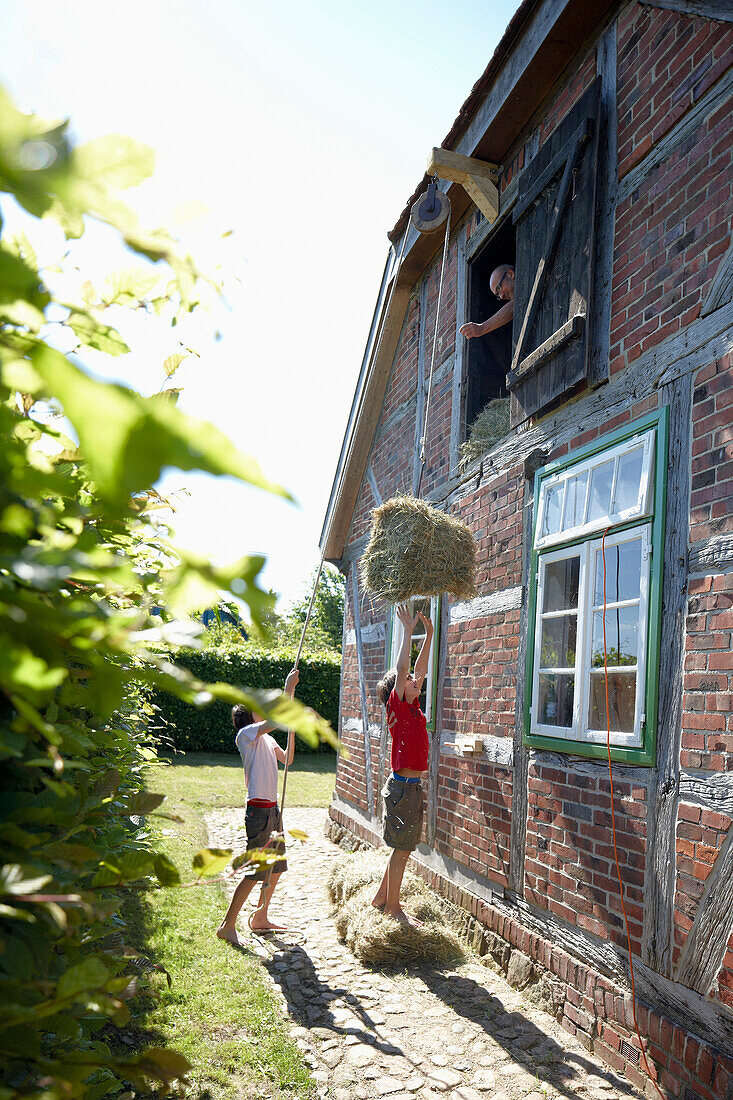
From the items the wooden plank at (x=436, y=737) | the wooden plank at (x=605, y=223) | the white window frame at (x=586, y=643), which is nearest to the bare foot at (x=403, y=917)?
the wooden plank at (x=436, y=737)

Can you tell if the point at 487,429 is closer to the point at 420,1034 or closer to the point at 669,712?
the point at 669,712

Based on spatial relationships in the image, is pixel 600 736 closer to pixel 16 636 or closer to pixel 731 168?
pixel 731 168

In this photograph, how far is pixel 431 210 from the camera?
6.59 meters

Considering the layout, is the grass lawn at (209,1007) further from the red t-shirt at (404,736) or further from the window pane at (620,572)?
the window pane at (620,572)

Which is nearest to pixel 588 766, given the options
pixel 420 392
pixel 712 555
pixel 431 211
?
pixel 712 555

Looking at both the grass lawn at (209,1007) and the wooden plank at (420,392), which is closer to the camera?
the grass lawn at (209,1007)

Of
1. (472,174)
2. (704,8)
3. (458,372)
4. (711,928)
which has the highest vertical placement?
(472,174)

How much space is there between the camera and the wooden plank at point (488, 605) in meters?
4.99

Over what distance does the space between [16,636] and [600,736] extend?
3.57 meters

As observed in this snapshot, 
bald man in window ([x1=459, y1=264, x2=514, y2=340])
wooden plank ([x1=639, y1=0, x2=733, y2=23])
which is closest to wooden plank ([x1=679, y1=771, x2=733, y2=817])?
wooden plank ([x1=639, y1=0, x2=733, y2=23])

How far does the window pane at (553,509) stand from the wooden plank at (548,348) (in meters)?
0.82

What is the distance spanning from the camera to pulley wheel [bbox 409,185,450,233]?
6504mm

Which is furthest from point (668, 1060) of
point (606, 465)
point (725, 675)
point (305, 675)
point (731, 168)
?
point (305, 675)

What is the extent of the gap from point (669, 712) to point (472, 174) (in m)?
4.53
